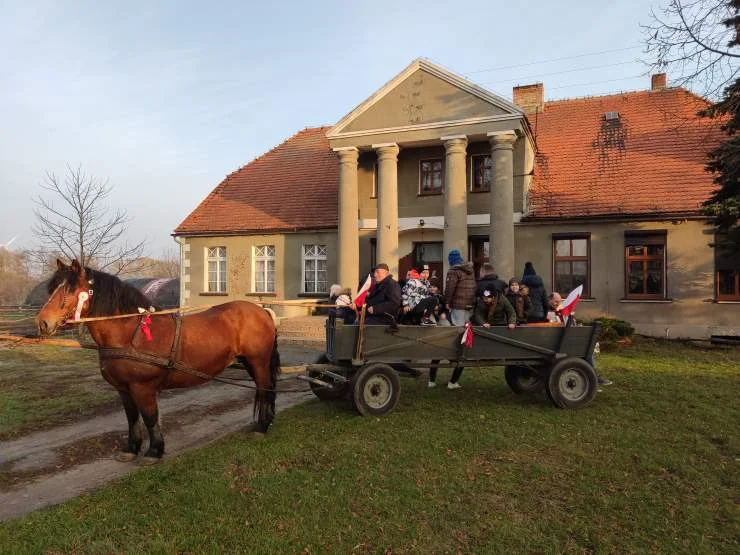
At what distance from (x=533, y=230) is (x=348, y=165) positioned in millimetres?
6550

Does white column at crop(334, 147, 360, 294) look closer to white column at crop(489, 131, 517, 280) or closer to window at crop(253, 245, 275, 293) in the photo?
window at crop(253, 245, 275, 293)

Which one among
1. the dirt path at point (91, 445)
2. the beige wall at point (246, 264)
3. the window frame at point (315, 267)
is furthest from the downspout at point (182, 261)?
the dirt path at point (91, 445)

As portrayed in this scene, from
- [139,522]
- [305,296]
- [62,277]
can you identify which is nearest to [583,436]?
[139,522]

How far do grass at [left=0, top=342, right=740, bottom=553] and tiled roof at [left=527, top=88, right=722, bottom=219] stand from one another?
10411 mm

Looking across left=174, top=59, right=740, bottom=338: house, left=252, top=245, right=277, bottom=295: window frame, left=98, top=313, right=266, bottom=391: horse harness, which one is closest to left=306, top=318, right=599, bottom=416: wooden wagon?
left=98, top=313, right=266, bottom=391: horse harness

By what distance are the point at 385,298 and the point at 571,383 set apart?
2.92m

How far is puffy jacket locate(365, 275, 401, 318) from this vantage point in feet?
22.1

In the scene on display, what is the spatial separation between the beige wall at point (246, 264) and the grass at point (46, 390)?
8.05 meters

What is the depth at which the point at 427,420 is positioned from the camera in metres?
6.51

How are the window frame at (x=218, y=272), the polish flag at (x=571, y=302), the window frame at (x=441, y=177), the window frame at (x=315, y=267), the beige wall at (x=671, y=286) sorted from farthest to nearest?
1. the window frame at (x=218, y=272)
2. the window frame at (x=315, y=267)
3. the window frame at (x=441, y=177)
4. the beige wall at (x=671, y=286)
5. the polish flag at (x=571, y=302)

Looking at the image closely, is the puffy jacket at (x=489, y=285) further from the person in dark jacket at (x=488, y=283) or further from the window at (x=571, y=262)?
the window at (x=571, y=262)

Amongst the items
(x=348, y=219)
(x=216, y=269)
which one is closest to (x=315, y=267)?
(x=348, y=219)

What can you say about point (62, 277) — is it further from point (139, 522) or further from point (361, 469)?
point (361, 469)

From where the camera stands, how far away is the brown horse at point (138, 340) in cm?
491
